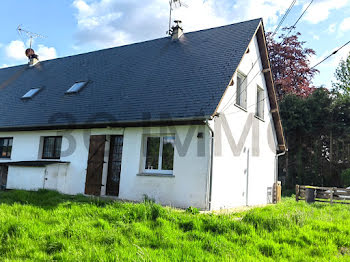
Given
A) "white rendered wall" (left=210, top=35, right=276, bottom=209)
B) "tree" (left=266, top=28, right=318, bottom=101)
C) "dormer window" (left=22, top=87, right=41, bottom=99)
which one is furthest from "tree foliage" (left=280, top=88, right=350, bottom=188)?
"dormer window" (left=22, top=87, right=41, bottom=99)

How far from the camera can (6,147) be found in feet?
45.1

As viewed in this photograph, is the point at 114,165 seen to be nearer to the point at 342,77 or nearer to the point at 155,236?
→ the point at 155,236

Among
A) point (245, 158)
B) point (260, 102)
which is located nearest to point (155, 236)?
point (245, 158)

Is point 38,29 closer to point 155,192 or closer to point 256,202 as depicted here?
point 155,192

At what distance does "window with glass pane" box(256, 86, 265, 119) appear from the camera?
1329 centimetres

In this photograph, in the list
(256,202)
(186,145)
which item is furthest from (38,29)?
(256,202)

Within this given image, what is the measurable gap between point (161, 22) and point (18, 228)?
1352 centimetres

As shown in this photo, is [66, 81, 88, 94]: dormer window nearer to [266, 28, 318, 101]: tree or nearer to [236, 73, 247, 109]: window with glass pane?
[236, 73, 247, 109]: window with glass pane

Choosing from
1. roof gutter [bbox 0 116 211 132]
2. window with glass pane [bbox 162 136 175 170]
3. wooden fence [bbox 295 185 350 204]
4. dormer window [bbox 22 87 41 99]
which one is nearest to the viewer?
roof gutter [bbox 0 116 211 132]

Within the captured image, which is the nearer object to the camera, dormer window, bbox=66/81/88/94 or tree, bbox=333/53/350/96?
dormer window, bbox=66/81/88/94

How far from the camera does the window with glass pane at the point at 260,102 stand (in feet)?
43.6

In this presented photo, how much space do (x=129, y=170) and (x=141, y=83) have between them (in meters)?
3.52

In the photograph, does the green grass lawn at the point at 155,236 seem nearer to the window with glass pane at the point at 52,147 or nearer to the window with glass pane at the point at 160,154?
the window with glass pane at the point at 160,154

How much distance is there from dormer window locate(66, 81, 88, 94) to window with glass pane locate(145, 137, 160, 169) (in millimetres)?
4967
